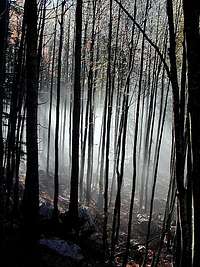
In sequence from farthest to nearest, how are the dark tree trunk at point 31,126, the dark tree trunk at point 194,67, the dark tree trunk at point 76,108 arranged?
the dark tree trunk at point 76,108
the dark tree trunk at point 31,126
the dark tree trunk at point 194,67

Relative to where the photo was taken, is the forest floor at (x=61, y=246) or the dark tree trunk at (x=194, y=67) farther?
the forest floor at (x=61, y=246)

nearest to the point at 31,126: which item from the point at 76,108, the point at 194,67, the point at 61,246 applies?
the point at 76,108

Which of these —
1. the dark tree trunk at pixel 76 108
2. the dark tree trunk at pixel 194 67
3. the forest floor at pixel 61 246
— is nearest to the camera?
the dark tree trunk at pixel 194 67

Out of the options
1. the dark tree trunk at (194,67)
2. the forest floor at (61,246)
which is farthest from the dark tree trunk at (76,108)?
the dark tree trunk at (194,67)

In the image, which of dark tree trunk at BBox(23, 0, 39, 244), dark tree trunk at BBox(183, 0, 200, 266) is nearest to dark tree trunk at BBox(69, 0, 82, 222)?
dark tree trunk at BBox(23, 0, 39, 244)

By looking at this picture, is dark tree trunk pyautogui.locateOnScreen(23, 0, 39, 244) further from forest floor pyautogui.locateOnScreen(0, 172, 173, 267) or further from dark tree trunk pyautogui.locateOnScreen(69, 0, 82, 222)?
dark tree trunk pyautogui.locateOnScreen(69, 0, 82, 222)

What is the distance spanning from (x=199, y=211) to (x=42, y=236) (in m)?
6.35

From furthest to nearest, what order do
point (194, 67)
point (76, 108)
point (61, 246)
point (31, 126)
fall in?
point (76, 108), point (31, 126), point (61, 246), point (194, 67)

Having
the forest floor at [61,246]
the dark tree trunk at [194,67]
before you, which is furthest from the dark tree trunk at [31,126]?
the dark tree trunk at [194,67]

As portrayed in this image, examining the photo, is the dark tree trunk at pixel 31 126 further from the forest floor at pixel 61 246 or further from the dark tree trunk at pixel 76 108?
the dark tree trunk at pixel 76 108

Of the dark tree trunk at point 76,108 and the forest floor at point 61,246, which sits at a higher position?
the dark tree trunk at point 76,108

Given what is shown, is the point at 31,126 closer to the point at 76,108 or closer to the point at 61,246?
the point at 76,108

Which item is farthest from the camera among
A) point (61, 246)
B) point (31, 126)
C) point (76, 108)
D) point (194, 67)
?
point (76, 108)

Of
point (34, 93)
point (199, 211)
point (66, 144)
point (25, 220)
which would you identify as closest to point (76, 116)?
point (34, 93)
